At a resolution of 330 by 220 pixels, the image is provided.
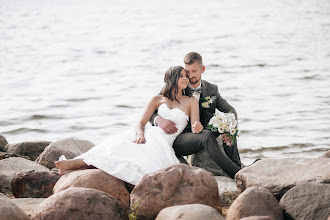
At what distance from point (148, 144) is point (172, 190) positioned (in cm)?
138

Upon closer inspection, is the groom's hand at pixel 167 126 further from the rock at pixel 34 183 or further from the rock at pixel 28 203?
the rock at pixel 28 203

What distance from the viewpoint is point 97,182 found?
20.2 ft

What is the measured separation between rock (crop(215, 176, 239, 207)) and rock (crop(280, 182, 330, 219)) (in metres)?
0.98

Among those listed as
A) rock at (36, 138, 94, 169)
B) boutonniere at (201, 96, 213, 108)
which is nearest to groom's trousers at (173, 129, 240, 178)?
boutonniere at (201, 96, 213, 108)

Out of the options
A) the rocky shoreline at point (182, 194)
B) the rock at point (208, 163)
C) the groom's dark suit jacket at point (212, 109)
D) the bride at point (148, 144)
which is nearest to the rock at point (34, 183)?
the rocky shoreline at point (182, 194)

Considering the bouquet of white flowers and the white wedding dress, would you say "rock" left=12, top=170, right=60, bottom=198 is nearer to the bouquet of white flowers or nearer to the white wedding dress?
the white wedding dress

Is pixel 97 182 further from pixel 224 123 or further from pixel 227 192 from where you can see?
pixel 224 123

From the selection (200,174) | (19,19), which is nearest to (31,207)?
(200,174)

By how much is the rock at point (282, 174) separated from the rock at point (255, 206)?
48 centimetres

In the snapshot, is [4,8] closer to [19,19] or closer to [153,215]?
[19,19]

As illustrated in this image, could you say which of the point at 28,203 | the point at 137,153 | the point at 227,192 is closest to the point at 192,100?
the point at 137,153

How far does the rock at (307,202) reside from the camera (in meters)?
5.19

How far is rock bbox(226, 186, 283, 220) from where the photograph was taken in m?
5.11

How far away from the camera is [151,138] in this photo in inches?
277
